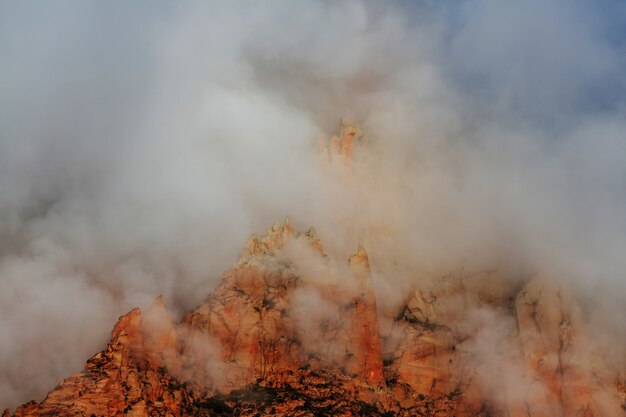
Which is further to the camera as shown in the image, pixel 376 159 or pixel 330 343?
pixel 376 159

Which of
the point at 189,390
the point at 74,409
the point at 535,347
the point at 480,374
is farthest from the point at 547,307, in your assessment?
the point at 74,409

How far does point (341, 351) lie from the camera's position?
14038cm

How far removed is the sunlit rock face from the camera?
124 meters

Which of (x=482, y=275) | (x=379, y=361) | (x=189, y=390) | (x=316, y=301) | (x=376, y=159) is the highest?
(x=376, y=159)

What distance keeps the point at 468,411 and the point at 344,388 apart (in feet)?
92.8

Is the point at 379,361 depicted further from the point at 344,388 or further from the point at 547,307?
the point at 547,307

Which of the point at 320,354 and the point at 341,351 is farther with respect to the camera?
the point at 341,351

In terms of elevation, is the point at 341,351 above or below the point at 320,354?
above

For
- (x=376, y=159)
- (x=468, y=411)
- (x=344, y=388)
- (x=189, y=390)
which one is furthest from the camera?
(x=376, y=159)

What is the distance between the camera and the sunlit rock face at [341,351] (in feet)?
408

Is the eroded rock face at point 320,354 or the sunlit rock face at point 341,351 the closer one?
the eroded rock face at point 320,354

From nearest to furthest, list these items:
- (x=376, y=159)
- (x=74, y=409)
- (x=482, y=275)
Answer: (x=74, y=409) < (x=482, y=275) < (x=376, y=159)

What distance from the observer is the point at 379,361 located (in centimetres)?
14175

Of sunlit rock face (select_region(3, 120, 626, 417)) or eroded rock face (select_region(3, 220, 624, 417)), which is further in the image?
sunlit rock face (select_region(3, 120, 626, 417))
